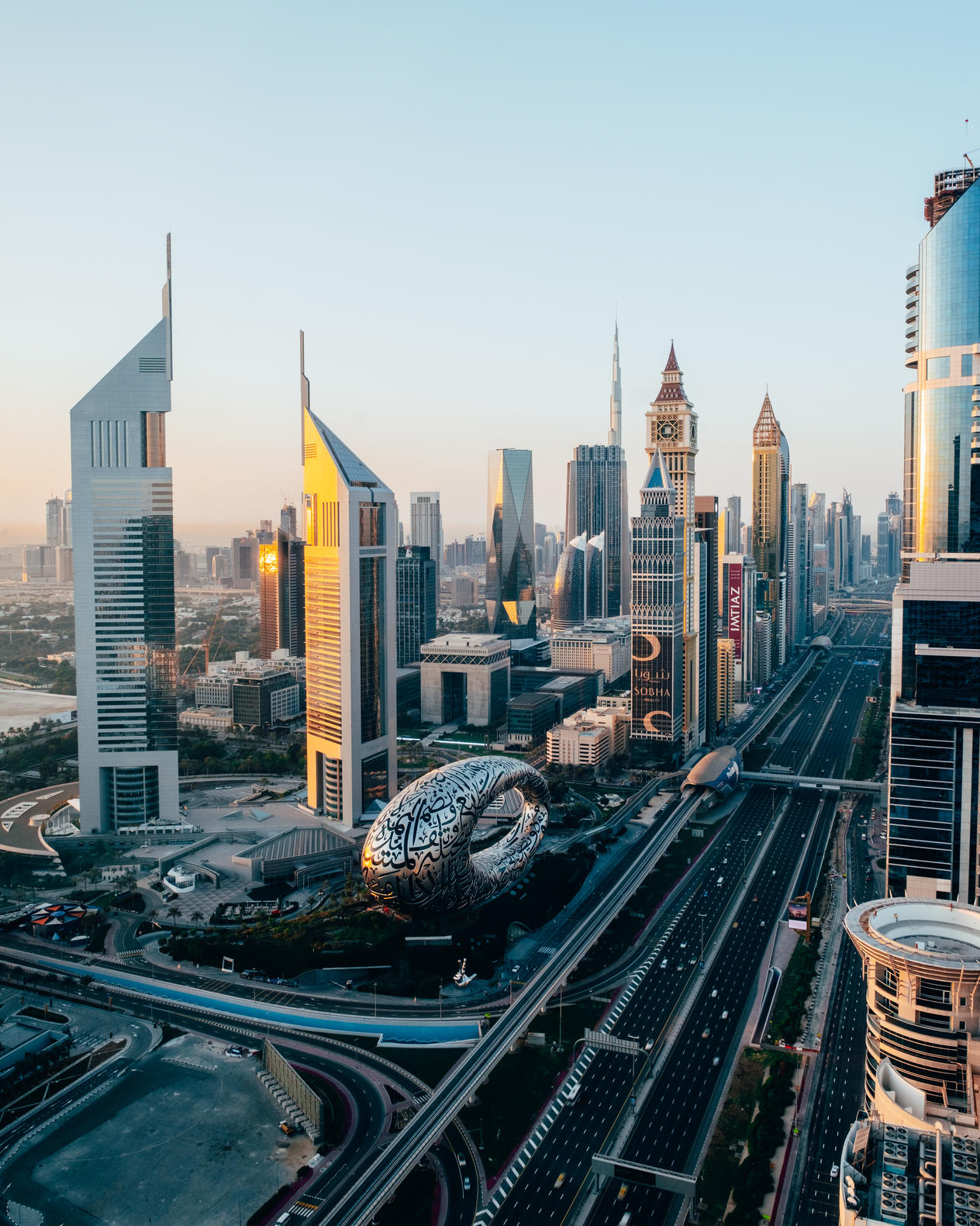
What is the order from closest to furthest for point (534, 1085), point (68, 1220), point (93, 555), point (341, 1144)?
point (68, 1220) → point (341, 1144) → point (534, 1085) → point (93, 555)

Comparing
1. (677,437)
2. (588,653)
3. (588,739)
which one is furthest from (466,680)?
(677,437)

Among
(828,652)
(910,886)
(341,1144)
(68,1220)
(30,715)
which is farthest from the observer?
(828,652)

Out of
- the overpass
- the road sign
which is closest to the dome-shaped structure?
the overpass

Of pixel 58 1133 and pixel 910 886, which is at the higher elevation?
pixel 910 886

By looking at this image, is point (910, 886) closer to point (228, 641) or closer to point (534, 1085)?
point (534, 1085)

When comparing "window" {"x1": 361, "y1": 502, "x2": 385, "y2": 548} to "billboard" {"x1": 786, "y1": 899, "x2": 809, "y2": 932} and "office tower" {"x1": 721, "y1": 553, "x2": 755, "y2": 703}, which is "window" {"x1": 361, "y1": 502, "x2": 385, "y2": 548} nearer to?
"billboard" {"x1": 786, "y1": 899, "x2": 809, "y2": 932}

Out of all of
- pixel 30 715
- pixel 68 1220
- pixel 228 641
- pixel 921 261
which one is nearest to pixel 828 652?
pixel 228 641

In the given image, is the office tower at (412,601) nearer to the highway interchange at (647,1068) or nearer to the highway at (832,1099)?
the highway interchange at (647,1068)
